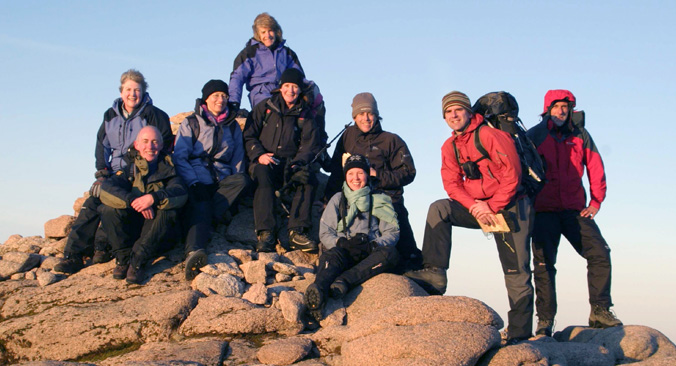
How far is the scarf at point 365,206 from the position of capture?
10648 mm

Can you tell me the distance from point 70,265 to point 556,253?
8264 millimetres

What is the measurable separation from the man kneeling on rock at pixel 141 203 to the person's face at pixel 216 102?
137 centimetres

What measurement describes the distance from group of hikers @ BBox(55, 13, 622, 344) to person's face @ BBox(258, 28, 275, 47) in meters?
2.08

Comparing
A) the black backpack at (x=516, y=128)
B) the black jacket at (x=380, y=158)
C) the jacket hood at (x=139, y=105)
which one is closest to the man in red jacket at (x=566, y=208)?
the black backpack at (x=516, y=128)

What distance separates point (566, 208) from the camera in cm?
1120

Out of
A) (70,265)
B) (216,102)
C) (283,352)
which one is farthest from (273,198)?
(283,352)

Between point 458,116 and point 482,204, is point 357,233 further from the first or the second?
point 458,116

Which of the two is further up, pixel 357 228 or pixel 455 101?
pixel 455 101

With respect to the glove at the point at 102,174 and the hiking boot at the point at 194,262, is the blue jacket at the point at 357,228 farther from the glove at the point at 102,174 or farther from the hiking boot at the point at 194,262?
the glove at the point at 102,174

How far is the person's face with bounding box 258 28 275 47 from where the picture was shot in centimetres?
1410

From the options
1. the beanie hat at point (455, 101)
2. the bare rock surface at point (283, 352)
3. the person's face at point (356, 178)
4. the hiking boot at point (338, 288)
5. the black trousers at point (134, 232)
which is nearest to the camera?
the bare rock surface at point (283, 352)

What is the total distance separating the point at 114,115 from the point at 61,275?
2.94 m

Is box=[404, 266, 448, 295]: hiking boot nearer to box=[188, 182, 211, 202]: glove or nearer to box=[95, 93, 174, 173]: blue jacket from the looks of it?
box=[188, 182, 211, 202]: glove

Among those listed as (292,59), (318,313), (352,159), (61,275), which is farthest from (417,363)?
(292,59)
